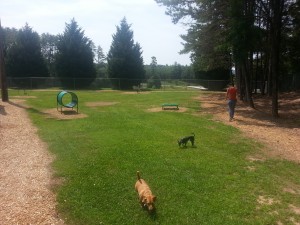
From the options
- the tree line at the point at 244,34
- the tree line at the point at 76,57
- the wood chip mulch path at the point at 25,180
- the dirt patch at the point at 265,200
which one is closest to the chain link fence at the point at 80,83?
the tree line at the point at 76,57

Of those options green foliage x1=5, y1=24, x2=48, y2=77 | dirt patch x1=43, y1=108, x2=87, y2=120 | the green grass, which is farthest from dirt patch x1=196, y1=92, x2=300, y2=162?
green foliage x1=5, y1=24, x2=48, y2=77

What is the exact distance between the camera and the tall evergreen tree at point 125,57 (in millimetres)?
51406

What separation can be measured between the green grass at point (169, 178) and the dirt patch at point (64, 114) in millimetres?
4781

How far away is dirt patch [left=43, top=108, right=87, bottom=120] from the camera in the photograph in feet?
64.8

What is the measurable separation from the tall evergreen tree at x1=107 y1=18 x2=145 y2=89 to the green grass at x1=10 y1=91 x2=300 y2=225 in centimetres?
3709

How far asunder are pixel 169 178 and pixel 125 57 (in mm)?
43858

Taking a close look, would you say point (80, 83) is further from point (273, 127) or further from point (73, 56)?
point (273, 127)

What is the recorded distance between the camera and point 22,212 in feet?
23.1

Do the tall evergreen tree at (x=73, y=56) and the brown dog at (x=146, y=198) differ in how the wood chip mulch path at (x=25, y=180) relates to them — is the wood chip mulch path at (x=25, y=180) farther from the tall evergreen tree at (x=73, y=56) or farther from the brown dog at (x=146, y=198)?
the tall evergreen tree at (x=73, y=56)

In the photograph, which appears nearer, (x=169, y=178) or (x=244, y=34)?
(x=169, y=178)

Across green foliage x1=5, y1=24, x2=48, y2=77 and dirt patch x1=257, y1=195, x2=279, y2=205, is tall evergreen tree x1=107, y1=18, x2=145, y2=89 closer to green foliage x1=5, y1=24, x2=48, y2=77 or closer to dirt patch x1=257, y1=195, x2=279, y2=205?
green foliage x1=5, y1=24, x2=48, y2=77

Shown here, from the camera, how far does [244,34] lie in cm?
2042

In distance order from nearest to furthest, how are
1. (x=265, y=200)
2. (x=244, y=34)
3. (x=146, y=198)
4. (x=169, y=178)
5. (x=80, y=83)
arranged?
(x=146, y=198) → (x=265, y=200) → (x=169, y=178) → (x=244, y=34) → (x=80, y=83)

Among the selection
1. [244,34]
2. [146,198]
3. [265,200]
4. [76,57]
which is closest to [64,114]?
[244,34]
